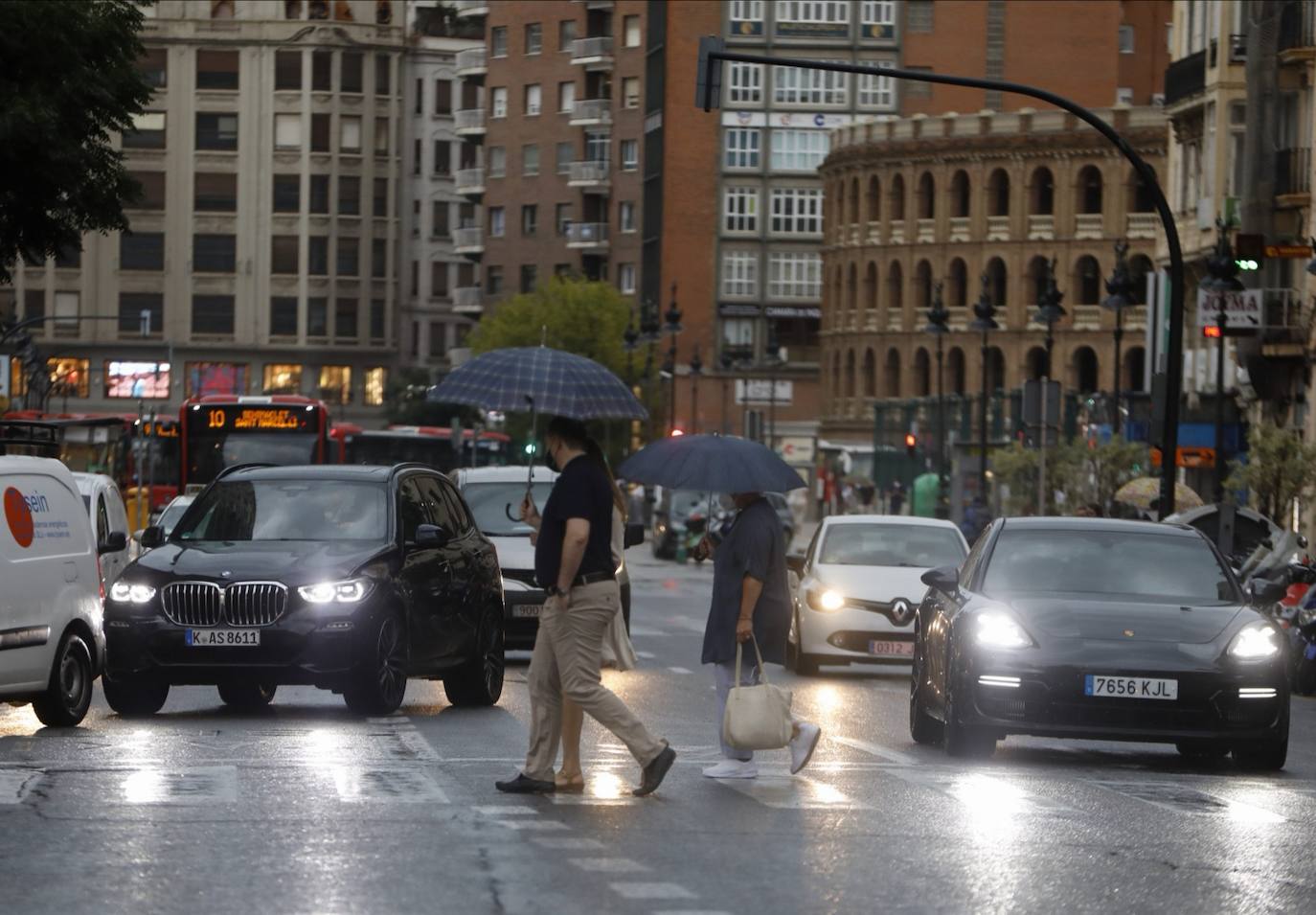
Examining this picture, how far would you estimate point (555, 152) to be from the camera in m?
136

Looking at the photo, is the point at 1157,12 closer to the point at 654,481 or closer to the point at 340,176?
the point at 340,176

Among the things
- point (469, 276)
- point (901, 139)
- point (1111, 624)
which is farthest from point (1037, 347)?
point (1111, 624)

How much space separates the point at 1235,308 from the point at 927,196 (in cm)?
8262

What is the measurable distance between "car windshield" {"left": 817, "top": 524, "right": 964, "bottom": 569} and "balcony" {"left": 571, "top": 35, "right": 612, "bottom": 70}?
4183 inches

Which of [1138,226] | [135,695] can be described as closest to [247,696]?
[135,695]

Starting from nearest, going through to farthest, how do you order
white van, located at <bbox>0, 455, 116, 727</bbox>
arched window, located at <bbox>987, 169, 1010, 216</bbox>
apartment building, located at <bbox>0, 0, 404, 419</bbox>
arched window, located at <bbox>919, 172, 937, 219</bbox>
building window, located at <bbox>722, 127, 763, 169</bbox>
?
white van, located at <bbox>0, 455, 116, 727</bbox> → arched window, located at <bbox>987, 169, 1010, 216</bbox> → arched window, located at <bbox>919, 172, 937, 219</bbox> → building window, located at <bbox>722, 127, 763, 169</bbox> → apartment building, located at <bbox>0, 0, 404, 419</bbox>

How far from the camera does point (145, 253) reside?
141125 mm

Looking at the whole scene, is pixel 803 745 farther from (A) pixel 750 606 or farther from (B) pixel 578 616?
(B) pixel 578 616

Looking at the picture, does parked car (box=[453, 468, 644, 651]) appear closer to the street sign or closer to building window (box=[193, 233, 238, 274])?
the street sign

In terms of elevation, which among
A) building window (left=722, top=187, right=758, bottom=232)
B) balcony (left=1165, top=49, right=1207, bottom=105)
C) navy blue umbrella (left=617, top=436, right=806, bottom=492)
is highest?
balcony (left=1165, top=49, right=1207, bottom=105)

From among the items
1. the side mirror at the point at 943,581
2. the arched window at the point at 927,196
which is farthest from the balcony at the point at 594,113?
the side mirror at the point at 943,581

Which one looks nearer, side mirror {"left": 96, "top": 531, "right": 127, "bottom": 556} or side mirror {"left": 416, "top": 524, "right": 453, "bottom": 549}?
side mirror {"left": 416, "top": 524, "right": 453, "bottom": 549}

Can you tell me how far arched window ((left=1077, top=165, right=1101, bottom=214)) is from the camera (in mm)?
112750

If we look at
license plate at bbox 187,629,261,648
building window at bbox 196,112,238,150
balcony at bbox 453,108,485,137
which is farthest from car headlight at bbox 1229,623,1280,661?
building window at bbox 196,112,238,150
